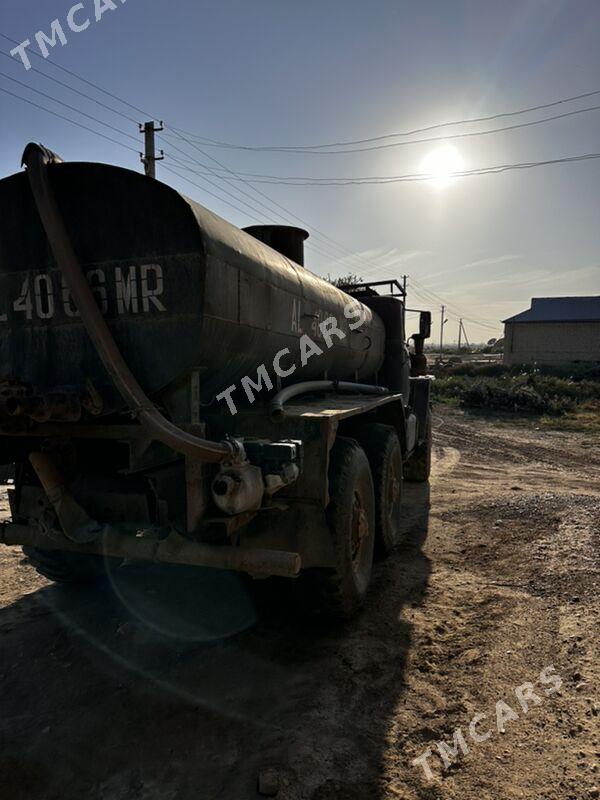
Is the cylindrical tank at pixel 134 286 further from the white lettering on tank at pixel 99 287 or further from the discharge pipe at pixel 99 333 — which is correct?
the discharge pipe at pixel 99 333

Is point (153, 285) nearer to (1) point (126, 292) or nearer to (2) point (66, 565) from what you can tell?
(1) point (126, 292)

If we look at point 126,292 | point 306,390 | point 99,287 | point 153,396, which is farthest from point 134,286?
point 306,390

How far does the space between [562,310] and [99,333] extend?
3981 centimetres

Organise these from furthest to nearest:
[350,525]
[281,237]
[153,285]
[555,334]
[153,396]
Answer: [555,334], [281,237], [350,525], [153,396], [153,285]

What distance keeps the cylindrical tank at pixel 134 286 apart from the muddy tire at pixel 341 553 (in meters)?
0.99

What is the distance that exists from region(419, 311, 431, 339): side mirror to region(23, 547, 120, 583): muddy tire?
5972 millimetres

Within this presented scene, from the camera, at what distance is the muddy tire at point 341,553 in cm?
357

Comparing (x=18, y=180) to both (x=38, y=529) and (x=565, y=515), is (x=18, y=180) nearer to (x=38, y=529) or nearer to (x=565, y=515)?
(x=38, y=529)

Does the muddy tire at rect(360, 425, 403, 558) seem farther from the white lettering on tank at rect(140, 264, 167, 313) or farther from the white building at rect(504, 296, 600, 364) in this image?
the white building at rect(504, 296, 600, 364)

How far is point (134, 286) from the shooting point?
299 cm

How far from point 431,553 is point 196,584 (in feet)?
7.58

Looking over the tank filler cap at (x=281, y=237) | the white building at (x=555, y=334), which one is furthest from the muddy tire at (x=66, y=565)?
the white building at (x=555, y=334)

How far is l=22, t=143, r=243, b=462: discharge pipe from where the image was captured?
107 inches

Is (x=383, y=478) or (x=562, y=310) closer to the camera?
(x=383, y=478)
